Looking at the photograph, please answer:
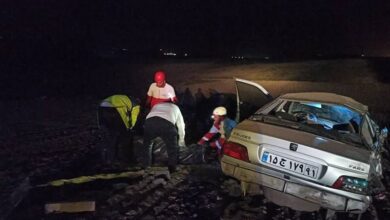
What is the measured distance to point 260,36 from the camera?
24625 millimetres

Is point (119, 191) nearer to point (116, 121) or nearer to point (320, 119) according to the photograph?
point (116, 121)

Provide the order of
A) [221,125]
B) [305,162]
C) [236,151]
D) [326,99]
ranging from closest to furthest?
[305,162] < [236,151] < [326,99] < [221,125]

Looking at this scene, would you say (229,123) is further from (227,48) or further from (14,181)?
(227,48)

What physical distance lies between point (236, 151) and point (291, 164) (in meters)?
0.62

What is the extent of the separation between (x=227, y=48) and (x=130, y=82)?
410 inches

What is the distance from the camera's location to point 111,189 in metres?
4.94

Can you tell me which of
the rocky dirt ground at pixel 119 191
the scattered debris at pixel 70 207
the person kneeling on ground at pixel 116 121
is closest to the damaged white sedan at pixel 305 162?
the rocky dirt ground at pixel 119 191

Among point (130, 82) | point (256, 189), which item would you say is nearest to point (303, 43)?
point (130, 82)

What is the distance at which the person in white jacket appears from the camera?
5184 millimetres

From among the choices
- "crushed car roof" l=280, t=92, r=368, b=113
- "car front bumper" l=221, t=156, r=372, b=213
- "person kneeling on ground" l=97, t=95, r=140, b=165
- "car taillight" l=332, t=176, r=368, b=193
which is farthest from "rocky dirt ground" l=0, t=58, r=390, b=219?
"crushed car roof" l=280, t=92, r=368, b=113

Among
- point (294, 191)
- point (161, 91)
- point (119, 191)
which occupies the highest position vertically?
point (161, 91)

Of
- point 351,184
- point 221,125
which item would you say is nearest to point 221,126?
point 221,125

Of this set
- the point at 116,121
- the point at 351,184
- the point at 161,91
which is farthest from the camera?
the point at 161,91

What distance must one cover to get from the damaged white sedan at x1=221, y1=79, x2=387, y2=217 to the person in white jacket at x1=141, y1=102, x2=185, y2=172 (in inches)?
44.8
